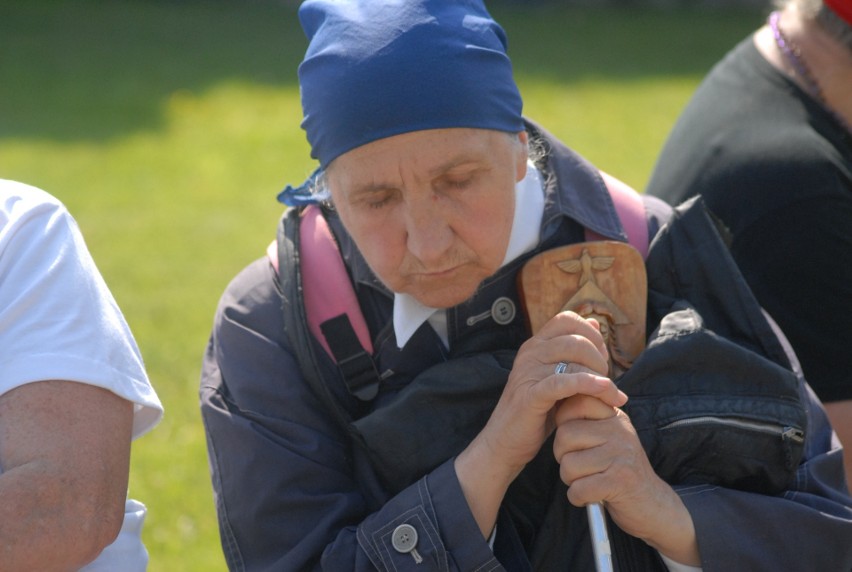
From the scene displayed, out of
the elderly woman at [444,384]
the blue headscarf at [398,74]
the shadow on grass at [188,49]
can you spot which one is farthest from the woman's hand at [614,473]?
the shadow on grass at [188,49]

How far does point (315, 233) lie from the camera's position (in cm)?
244

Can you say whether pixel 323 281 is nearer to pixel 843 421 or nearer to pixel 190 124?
pixel 843 421

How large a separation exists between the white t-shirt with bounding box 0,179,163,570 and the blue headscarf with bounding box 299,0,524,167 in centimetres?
52

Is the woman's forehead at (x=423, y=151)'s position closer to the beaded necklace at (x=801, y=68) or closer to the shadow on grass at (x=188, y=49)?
the beaded necklace at (x=801, y=68)

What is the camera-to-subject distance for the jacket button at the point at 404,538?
2.15 meters

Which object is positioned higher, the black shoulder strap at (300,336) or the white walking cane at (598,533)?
the black shoulder strap at (300,336)

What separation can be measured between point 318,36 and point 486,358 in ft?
2.37

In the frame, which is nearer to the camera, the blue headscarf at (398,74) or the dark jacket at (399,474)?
the blue headscarf at (398,74)

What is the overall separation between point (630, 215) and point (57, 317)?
48.4 inches

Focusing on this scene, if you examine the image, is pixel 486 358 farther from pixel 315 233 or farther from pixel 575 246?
pixel 315 233

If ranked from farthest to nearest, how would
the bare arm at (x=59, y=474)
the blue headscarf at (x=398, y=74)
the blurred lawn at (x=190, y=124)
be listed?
1. the blurred lawn at (x=190, y=124)
2. the blue headscarf at (x=398, y=74)
3. the bare arm at (x=59, y=474)

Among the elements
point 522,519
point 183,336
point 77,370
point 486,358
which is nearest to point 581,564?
point 522,519

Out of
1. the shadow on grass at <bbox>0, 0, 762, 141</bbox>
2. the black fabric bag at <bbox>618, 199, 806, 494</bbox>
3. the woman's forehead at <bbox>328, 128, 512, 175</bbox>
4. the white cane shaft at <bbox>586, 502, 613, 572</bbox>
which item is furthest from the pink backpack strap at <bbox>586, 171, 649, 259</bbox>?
the shadow on grass at <bbox>0, 0, 762, 141</bbox>

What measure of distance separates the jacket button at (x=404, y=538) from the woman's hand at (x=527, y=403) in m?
0.13
